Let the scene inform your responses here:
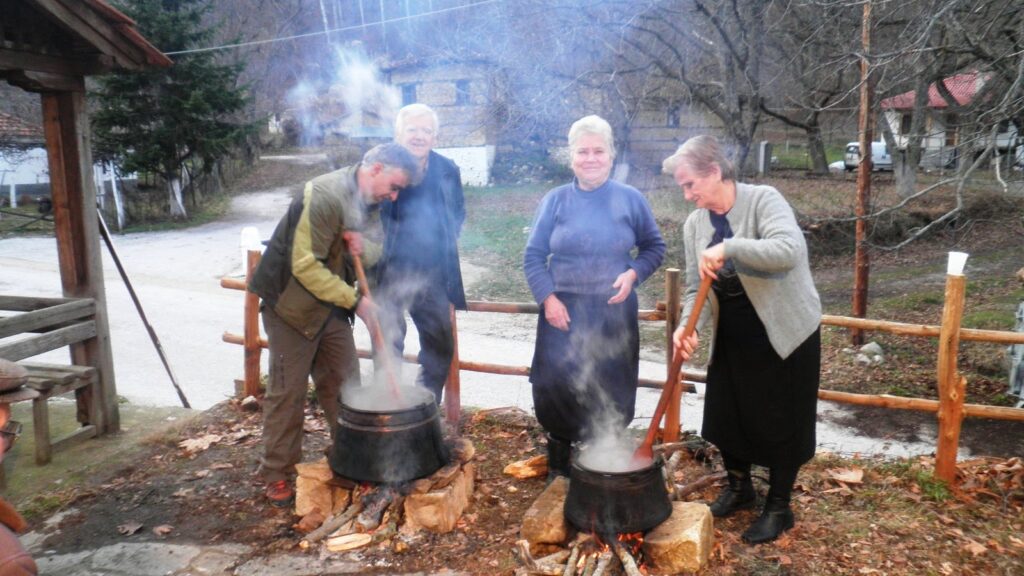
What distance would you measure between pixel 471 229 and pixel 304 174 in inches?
275

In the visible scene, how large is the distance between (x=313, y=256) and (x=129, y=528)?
1.74 meters

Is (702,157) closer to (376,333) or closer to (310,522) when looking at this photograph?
(376,333)

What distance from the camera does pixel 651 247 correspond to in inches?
147

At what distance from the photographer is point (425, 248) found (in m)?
4.07

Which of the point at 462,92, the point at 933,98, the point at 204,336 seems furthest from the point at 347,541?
the point at 933,98

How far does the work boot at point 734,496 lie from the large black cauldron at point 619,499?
55 cm

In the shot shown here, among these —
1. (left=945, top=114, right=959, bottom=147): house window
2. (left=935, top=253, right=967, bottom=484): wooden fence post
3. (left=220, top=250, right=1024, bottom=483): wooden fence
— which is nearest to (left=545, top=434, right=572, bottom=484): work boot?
(left=220, top=250, right=1024, bottom=483): wooden fence

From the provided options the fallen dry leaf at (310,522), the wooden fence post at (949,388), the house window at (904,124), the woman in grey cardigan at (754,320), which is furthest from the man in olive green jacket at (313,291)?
the house window at (904,124)

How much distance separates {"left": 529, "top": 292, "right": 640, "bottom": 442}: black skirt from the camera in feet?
12.1

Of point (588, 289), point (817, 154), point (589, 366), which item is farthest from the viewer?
point (817, 154)

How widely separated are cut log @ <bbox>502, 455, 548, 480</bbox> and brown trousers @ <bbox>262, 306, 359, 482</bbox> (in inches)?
40.4

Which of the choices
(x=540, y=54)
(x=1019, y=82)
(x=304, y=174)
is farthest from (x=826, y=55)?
(x=304, y=174)

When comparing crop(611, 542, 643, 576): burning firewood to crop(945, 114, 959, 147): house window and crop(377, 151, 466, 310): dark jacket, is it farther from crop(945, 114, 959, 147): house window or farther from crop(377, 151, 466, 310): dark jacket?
crop(945, 114, 959, 147): house window

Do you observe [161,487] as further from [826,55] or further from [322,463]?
A: [826,55]
